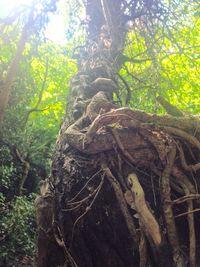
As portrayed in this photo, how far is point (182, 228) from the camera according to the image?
7.38 ft

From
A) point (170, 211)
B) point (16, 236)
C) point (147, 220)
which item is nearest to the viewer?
point (147, 220)

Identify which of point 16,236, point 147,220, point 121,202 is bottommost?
point 16,236

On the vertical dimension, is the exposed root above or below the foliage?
above

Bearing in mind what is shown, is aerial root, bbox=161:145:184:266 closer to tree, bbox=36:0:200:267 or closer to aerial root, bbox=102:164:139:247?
tree, bbox=36:0:200:267

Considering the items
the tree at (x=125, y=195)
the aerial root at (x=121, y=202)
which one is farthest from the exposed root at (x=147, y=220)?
the aerial root at (x=121, y=202)

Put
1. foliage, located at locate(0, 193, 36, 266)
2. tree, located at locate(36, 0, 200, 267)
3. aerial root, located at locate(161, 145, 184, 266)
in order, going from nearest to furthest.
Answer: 1. aerial root, located at locate(161, 145, 184, 266)
2. tree, located at locate(36, 0, 200, 267)
3. foliage, located at locate(0, 193, 36, 266)

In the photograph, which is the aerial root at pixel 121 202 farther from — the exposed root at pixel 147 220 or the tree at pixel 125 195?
the exposed root at pixel 147 220

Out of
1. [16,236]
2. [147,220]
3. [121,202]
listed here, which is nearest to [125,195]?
[121,202]

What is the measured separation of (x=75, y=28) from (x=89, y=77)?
130 inches

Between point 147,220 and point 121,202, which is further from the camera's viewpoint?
point 121,202

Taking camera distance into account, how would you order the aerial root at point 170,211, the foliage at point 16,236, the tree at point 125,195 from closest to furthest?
the aerial root at point 170,211, the tree at point 125,195, the foliage at point 16,236

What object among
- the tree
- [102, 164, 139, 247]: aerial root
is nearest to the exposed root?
the tree

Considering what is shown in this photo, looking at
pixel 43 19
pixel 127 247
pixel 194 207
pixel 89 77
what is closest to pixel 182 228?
pixel 194 207

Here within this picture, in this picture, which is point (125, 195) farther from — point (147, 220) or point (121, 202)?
point (147, 220)
